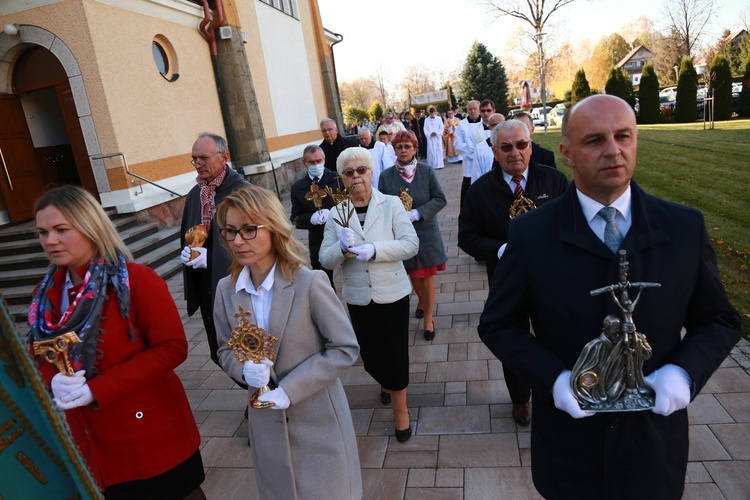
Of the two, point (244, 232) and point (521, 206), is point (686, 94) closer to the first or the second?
point (521, 206)

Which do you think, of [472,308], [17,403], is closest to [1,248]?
[472,308]

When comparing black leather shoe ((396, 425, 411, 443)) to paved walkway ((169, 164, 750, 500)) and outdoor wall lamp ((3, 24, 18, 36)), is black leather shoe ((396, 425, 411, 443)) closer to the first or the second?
paved walkway ((169, 164, 750, 500))

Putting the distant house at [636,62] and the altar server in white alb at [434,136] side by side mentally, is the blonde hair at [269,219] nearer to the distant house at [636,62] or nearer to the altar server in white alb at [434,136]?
the altar server in white alb at [434,136]

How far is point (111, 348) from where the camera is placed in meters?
2.35

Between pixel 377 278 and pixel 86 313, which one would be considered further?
pixel 377 278

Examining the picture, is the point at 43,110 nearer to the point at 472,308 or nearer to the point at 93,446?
the point at 472,308

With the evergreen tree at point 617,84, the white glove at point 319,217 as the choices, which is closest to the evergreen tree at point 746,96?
the evergreen tree at point 617,84

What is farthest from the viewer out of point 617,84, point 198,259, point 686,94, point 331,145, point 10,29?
point 617,84

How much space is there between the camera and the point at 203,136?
12.9 feet

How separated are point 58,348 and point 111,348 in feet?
1.00

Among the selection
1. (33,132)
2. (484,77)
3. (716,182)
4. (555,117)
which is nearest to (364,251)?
(33,132)

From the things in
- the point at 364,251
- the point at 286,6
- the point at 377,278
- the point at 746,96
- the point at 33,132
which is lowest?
the point at 746,96

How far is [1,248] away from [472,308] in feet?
26.5

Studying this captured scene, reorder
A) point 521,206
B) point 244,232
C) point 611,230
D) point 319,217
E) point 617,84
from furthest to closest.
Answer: point 617,84
point 319,217
point 521,206
point 244,232
point 611,230
